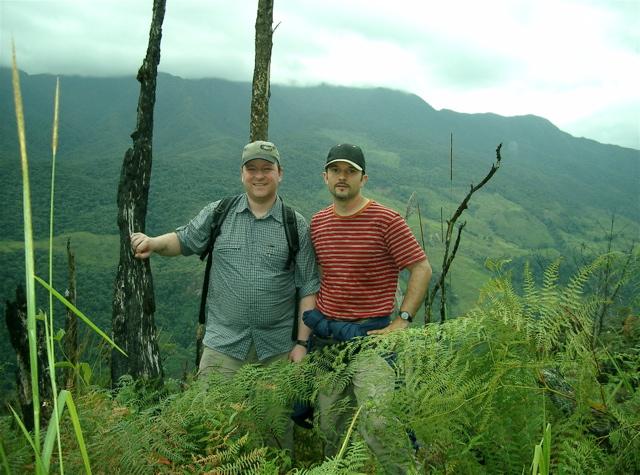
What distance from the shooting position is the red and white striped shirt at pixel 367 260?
332 centimetres

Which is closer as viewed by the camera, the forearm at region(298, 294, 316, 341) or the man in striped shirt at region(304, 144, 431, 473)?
the man in striped shirt at region(304, 144, 431, 473)

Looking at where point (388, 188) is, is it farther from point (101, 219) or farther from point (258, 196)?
point (258, 196)

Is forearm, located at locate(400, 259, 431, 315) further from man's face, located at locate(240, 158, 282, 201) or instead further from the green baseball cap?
the green baseball cap

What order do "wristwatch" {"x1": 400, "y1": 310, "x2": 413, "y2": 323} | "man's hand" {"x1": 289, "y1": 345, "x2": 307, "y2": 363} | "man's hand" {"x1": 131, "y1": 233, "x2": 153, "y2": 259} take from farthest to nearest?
"man's hand" {"x1": 131, "y1": 233, "x2": 153, "y2": 259}, "man's hand" {"x1": 289, "y1": 345, "x2": 307, "y2": 363}, "wristwatch" {"x1": 400, "y1": 310, "x2": 413, "y2": 323}

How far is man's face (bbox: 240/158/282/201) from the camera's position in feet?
11.8

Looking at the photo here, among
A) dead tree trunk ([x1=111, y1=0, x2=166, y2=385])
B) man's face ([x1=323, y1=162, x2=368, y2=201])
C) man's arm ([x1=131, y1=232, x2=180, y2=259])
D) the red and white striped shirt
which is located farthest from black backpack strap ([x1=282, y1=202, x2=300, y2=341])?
dead tree trunk ([x1=111, y1=0, x2=166, y2=385])

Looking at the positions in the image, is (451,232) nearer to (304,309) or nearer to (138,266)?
(304,309)

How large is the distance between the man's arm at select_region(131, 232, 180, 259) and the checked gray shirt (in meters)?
0.06

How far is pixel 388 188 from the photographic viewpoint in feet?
647

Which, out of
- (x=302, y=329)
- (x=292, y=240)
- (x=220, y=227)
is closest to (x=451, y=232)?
(x=292, y=240)

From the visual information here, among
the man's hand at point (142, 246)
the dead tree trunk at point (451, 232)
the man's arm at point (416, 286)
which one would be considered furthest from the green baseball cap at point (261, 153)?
the dead tree trunk at point (451, 232)

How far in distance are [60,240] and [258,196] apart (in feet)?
370

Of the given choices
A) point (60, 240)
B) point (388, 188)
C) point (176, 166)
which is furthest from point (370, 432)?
point (388, 188)

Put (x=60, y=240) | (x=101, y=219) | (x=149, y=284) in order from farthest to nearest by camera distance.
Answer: (x=101, y=219), (x=60, y=240), (x=149, y=284)
